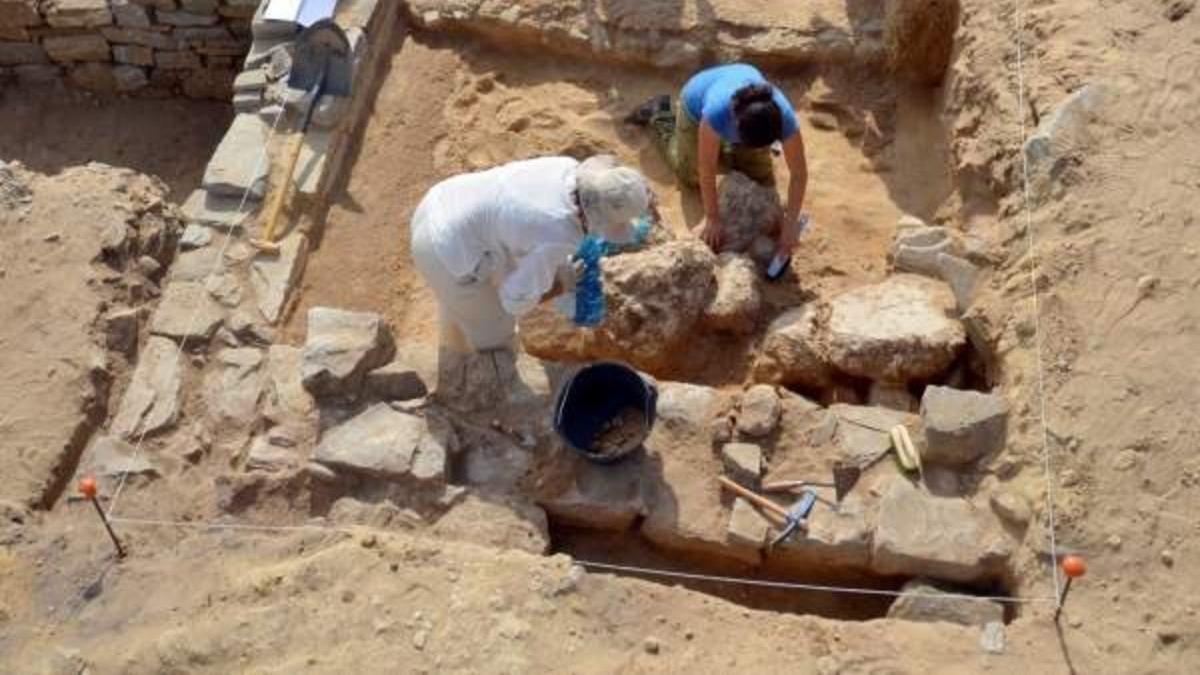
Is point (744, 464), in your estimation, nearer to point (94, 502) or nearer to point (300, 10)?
point (94, 502)

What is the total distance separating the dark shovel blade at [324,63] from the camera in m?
6.63

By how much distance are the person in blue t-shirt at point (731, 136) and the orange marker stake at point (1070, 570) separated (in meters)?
2.23

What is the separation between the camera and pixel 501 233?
15.3 feet

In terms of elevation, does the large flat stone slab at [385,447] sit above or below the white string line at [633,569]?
above

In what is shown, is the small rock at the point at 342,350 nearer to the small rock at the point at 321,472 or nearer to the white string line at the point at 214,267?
the small rock at the point at 321,472

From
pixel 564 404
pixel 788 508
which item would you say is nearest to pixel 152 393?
pixel 564 404

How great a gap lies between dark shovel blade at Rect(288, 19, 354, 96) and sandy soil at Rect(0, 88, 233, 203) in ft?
5.05

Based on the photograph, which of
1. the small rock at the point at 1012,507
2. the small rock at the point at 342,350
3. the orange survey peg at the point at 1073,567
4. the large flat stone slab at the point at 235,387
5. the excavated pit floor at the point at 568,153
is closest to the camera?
the orange survey peg at the point at 1073,567

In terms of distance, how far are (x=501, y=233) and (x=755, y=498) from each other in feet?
4.99

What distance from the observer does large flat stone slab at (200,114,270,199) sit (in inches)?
245

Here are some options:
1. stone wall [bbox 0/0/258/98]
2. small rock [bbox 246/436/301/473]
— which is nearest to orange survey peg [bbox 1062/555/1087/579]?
small rock [bbox 246/436/301/473]

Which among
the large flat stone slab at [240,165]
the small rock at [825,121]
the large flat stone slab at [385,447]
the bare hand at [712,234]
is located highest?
the small rock at [825,121]

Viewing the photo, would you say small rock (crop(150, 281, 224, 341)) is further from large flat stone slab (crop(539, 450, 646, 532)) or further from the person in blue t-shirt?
the person in blue t-shirt

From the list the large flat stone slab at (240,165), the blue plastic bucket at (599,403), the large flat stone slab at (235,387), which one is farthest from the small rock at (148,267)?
the blue plastic bucket at (599,403)
